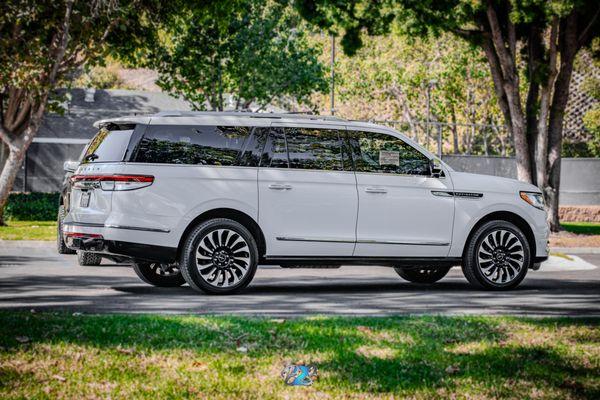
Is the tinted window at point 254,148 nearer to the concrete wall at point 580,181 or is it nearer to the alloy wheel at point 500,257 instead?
the alloy wheel at point 500,257

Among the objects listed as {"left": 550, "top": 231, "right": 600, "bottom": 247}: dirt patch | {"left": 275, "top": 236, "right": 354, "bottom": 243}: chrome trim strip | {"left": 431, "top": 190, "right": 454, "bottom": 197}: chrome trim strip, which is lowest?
{"left": 550, "top": 231, "right": 600, "bottom": 247}: dirt patch

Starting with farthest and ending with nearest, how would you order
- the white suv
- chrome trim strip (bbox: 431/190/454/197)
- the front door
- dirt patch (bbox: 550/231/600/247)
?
1. dirt patch (bbox: 550/231/600/247)
2. chrome trim strip (bbox: 431/190/454/197)
3. the front door
4. the white suv

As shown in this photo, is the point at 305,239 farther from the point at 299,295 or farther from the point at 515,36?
the point at 515,36

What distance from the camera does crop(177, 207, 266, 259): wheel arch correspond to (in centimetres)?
1045

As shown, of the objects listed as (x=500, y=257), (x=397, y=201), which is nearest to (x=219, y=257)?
(x=397, y=201)

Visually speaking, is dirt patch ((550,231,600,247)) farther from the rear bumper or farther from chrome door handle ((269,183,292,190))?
the rear bumper

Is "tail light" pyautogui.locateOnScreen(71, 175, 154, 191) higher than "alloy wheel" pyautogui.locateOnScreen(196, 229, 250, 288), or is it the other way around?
"tail light" pyautogui.locateOnScreen(71, 175, 154, 191)

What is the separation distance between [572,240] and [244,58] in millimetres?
15523

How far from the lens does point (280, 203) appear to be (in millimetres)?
10656

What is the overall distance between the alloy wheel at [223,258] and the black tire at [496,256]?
291 centimetres

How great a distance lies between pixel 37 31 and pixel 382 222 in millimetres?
15440

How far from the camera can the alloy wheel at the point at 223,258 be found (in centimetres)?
1034

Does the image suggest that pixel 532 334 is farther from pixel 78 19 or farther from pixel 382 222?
pixel 78 19

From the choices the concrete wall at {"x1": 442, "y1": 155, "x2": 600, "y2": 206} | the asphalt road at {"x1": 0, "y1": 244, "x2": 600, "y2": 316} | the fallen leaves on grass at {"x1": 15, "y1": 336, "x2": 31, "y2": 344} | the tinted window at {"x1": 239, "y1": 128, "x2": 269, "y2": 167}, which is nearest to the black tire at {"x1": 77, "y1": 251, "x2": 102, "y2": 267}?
the asphalt road at {"x1": 0, "y1": 244, "x2": 600, "y2": 316}
